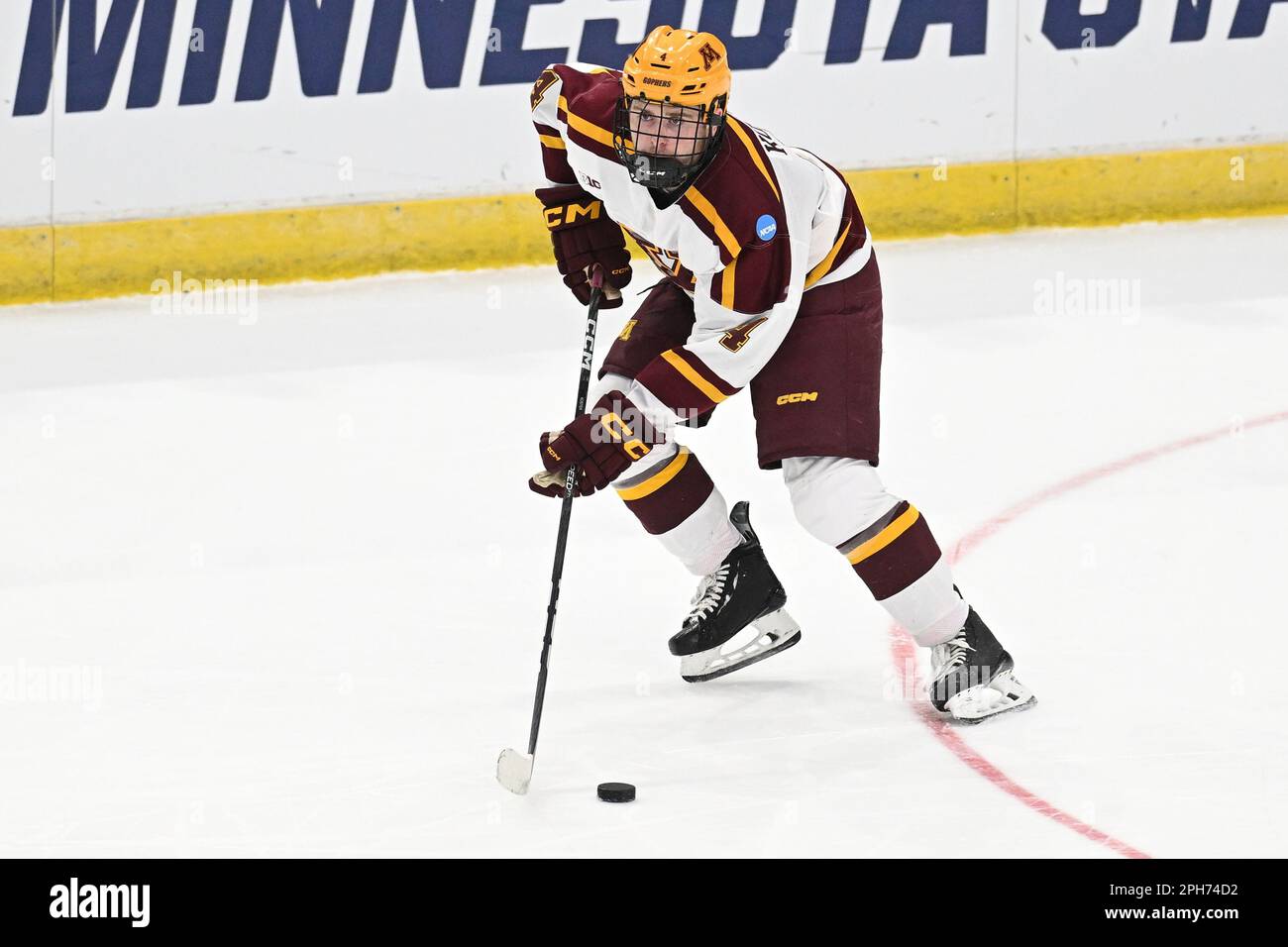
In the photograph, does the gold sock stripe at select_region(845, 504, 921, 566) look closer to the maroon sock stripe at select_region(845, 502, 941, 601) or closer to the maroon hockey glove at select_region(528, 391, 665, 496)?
the maroon sock stripe at select_region(845, 502, 941, 601)

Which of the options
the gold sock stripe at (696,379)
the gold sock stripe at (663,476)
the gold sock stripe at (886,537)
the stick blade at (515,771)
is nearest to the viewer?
the stick blade at (515,771)

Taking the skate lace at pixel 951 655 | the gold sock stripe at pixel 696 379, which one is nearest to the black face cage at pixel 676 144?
the gold sock stripe at pixel 696 379

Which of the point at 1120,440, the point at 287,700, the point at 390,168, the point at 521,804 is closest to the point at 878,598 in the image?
the point at 521,804

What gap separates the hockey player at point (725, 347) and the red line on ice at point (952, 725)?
0.09 metres

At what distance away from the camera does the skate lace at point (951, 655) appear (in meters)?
3.37

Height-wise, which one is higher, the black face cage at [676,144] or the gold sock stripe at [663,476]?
the black face cage at [676,144]

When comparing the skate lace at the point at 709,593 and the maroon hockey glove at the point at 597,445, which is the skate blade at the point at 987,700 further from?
the maroon hockey glove at the point at 597,445

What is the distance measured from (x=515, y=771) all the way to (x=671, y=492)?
684mm

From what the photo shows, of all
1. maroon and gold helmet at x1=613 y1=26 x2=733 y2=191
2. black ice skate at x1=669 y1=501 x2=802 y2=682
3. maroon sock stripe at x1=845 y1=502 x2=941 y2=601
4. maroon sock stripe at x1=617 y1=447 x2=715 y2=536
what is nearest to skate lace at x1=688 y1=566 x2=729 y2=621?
black ice skate at x1=669 y1=501 x2=802 y2=682

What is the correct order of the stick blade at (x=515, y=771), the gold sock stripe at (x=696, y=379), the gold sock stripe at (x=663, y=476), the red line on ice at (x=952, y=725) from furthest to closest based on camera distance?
the gold sock stripe at (x=663, y=476) < the gold sock stripe at (x=696, y=379) < the stick blade at (x=515, y=771) < the red line on ice at (x=952, y=725)

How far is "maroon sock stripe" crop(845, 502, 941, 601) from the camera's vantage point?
10.8 ft

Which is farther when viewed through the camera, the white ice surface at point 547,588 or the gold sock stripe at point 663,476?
the gold sock stripe at point 663,476

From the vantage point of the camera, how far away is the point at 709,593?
3607 millimetres
